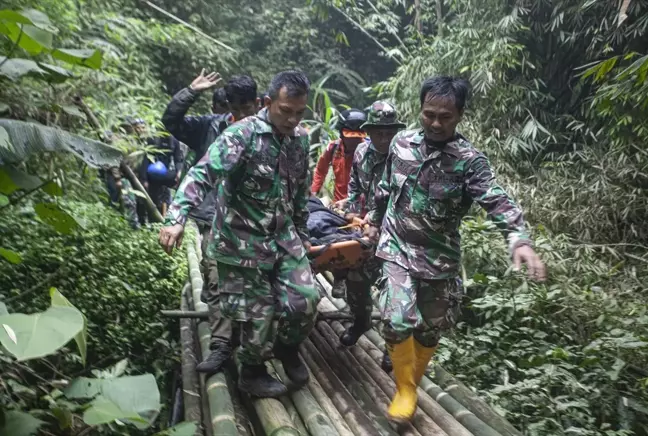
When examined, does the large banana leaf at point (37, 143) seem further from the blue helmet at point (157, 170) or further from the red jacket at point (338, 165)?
the blue helmet at point (157, 170)

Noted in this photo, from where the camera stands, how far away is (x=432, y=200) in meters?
2.65

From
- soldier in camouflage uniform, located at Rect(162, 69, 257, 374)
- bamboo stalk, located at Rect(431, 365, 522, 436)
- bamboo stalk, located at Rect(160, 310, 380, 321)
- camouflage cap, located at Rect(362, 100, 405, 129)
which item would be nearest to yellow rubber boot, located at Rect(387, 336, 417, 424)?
bamboo stalk, located at Rect(431, 365, 522, 436)

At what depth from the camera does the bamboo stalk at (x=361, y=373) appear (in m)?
2.51

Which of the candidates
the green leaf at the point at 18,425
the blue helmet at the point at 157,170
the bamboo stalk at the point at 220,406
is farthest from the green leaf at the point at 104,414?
the blue helmet at the point at 157,170

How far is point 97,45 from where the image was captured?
4.96 metres

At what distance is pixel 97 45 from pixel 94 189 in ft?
4.33

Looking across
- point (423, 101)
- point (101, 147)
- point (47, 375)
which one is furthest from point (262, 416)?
point (423, 101)

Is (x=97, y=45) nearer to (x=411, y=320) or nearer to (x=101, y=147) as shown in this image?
(x=101, y=147)

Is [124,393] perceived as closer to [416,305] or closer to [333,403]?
[333,403]

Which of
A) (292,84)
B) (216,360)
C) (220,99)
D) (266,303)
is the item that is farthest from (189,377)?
(220,99)

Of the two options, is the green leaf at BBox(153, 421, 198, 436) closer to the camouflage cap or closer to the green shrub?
the green shrub

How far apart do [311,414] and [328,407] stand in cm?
18

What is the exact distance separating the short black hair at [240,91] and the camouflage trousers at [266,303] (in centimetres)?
122

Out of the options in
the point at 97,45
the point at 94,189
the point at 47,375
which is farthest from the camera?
the point at 94,189
